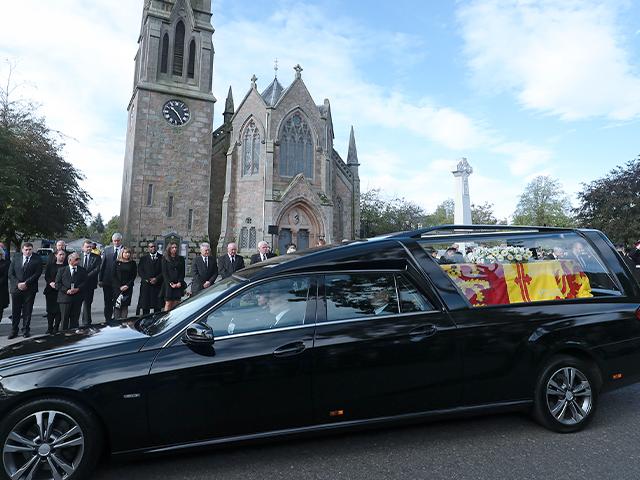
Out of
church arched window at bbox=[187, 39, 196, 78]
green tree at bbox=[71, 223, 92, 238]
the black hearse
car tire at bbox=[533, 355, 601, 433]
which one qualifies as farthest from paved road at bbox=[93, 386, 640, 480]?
green tree at bbox=[71, 223, 92, 238]

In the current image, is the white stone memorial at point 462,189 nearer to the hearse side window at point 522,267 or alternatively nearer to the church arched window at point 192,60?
the hearse side window at point 522,267

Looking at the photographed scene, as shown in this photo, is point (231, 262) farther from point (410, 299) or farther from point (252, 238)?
point (252, 238)

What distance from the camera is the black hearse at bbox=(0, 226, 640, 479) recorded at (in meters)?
2.74

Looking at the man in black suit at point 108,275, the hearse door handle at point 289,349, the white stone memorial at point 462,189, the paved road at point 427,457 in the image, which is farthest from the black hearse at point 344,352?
the white stone memorial at point 462,189

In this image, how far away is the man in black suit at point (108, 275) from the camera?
8367 millimetres

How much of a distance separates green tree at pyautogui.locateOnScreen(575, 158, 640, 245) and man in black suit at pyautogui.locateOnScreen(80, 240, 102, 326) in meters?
32.5

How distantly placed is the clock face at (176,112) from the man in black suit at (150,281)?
777 inches

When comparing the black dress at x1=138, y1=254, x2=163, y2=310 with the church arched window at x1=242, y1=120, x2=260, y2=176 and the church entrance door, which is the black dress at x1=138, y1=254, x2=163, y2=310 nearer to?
the church entrance door

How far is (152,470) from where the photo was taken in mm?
2936

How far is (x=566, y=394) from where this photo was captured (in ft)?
11.9

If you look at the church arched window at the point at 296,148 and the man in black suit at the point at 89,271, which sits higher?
the church arched window at the point at 296,148

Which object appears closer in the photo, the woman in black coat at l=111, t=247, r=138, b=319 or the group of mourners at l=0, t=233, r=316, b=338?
the group of mourners at l=0, t=233, r=316, b=338

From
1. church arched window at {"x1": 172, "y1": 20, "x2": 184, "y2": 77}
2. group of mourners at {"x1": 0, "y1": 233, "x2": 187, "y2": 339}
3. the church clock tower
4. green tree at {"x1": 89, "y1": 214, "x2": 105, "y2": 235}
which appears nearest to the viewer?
group of mourners at {"x1": 0, "y1": 233, "x2": 187, "y2": 339}

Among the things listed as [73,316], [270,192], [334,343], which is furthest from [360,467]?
[270,192]
